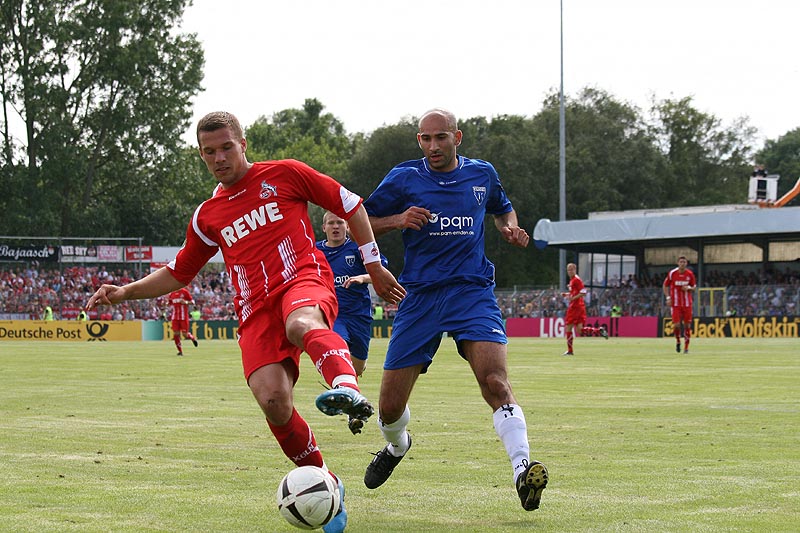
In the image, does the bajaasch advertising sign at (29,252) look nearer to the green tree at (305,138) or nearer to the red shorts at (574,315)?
the red shorts at (574,315)

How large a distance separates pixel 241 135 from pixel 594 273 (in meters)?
65.4

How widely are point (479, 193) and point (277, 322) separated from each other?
6.98 feet

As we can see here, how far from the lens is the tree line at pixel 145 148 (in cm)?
6394

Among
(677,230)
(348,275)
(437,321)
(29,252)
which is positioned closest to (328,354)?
(437,321)

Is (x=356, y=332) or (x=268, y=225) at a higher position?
(x=268, y=225)

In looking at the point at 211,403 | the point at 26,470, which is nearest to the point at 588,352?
the point at 211,403

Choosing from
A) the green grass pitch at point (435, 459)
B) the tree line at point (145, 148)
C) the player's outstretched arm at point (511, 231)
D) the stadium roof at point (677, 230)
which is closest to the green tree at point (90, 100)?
the tree line at point (145, 148)

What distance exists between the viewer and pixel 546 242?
60688 mm

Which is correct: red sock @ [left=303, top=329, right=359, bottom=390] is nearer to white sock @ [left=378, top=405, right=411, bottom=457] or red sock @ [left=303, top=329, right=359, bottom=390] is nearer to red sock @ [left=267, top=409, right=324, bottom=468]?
red sock @ [left=267, top=409, right=324, bottom=468]

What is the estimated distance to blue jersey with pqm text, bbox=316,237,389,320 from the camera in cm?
1352

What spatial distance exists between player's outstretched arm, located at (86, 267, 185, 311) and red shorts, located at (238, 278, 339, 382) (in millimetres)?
887

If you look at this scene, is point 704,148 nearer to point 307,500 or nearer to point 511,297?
point 511,297

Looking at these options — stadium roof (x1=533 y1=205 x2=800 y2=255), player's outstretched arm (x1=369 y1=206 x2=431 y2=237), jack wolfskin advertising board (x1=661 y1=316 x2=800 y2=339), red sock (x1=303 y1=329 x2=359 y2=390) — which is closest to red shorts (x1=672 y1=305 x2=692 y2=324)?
jack wolfskin advertising board (x1=661 y1=316 x2=800 y2=339)

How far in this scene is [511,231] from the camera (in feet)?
26.5
